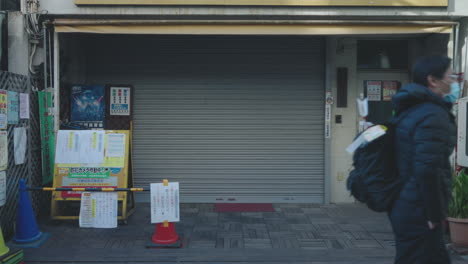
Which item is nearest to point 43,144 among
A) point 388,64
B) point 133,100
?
point 133,100

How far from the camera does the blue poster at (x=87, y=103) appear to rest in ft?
24.0

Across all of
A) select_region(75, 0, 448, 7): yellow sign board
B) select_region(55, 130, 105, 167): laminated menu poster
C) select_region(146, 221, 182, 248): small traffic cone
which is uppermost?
select_region(75, 0, 448, 7): yellow sign board

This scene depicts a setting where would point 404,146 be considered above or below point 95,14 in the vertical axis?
below

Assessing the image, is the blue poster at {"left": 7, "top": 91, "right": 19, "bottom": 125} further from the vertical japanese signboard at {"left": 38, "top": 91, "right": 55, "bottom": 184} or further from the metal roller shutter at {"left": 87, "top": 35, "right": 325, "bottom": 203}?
the metal roller shutter at {"left": 87, "top": 35, "right": 325, "bottom": 203}

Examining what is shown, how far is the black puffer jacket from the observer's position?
260 centimetres

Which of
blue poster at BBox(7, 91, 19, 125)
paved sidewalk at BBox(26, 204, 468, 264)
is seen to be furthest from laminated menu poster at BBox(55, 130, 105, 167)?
paved sidewalk at BBox(26, 204, 468, 264)

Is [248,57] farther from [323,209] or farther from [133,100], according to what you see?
[323,209]

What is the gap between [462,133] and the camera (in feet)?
18.9

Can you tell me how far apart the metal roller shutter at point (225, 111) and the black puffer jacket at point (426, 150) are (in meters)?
4.74

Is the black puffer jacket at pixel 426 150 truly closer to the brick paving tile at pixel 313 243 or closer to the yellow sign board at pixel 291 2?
the brick paving tile at pixel 313 243

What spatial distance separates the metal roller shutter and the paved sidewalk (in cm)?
74

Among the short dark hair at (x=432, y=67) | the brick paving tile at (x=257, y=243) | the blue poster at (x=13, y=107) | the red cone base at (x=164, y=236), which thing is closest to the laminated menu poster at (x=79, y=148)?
the blue poster at (x=13, y=107)

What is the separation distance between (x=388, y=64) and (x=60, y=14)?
606 centimetres

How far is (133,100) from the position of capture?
7562mm
